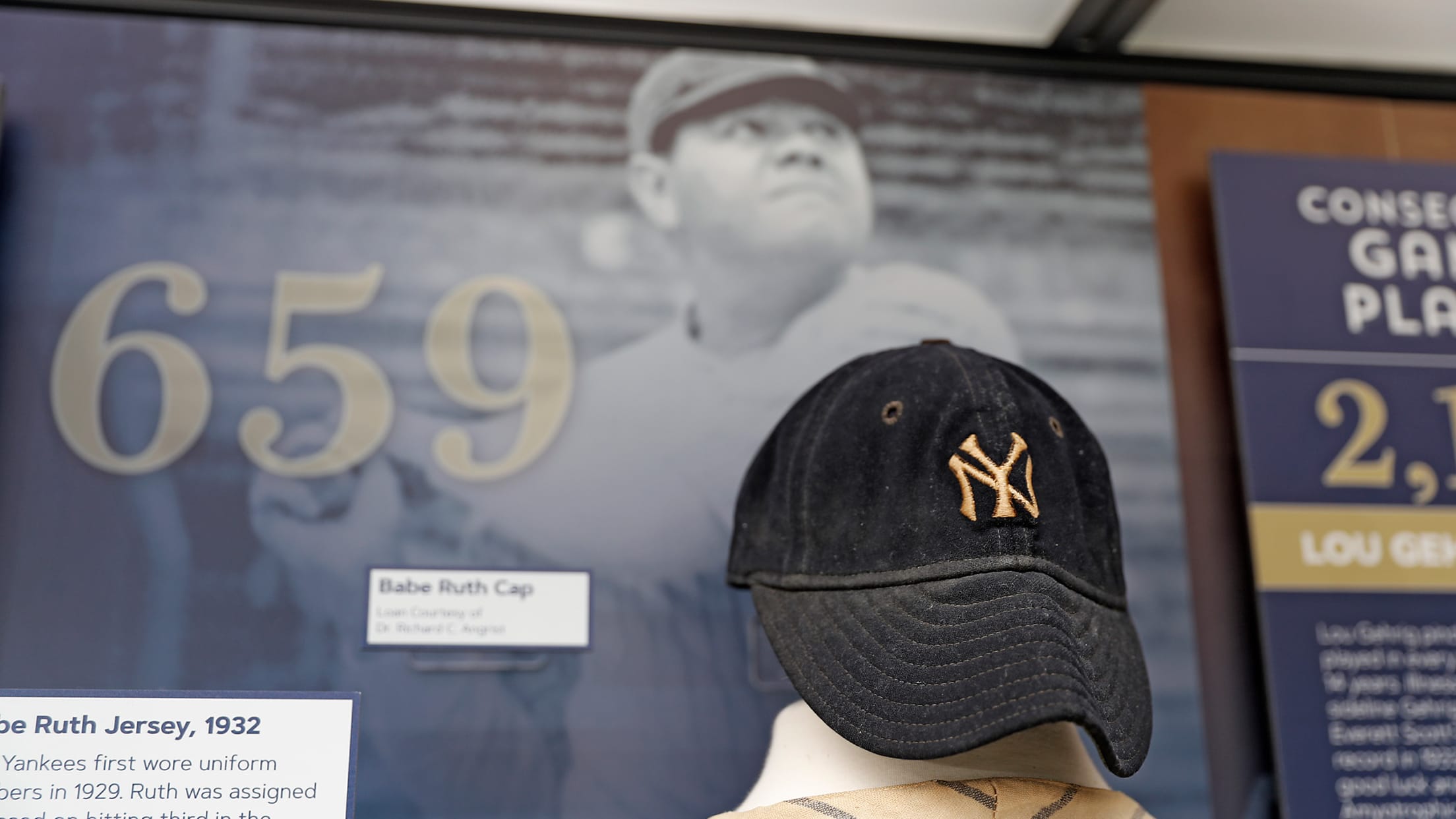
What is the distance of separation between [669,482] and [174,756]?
2.51 ft

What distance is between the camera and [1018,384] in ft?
3.82

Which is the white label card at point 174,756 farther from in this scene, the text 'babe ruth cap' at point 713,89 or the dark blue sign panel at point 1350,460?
the dark blue sign panel at point 1350,460

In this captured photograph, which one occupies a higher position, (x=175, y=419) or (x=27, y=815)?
(x=175, y=419)

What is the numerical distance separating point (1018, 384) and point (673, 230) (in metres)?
0.75

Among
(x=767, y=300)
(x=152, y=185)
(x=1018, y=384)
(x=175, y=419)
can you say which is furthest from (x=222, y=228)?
(x=1018, y=384)

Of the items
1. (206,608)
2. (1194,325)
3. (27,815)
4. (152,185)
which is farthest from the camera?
(1194,325)

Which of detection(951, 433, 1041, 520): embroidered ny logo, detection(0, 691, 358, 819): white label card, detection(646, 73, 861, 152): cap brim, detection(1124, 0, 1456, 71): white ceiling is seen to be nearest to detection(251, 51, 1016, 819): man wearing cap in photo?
detection(646, 73, 861, 152): cap brim

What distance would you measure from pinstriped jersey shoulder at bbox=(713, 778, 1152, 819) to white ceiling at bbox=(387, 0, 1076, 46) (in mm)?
1242

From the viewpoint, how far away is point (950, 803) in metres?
1.00

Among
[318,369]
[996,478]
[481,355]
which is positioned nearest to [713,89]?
[481,355]

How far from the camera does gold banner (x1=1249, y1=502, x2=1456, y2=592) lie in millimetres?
1746

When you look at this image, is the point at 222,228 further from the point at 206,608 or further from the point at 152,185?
the point at 206,608

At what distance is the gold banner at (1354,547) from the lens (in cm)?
175

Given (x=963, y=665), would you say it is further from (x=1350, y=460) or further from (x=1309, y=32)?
(x=1309, y=32)
